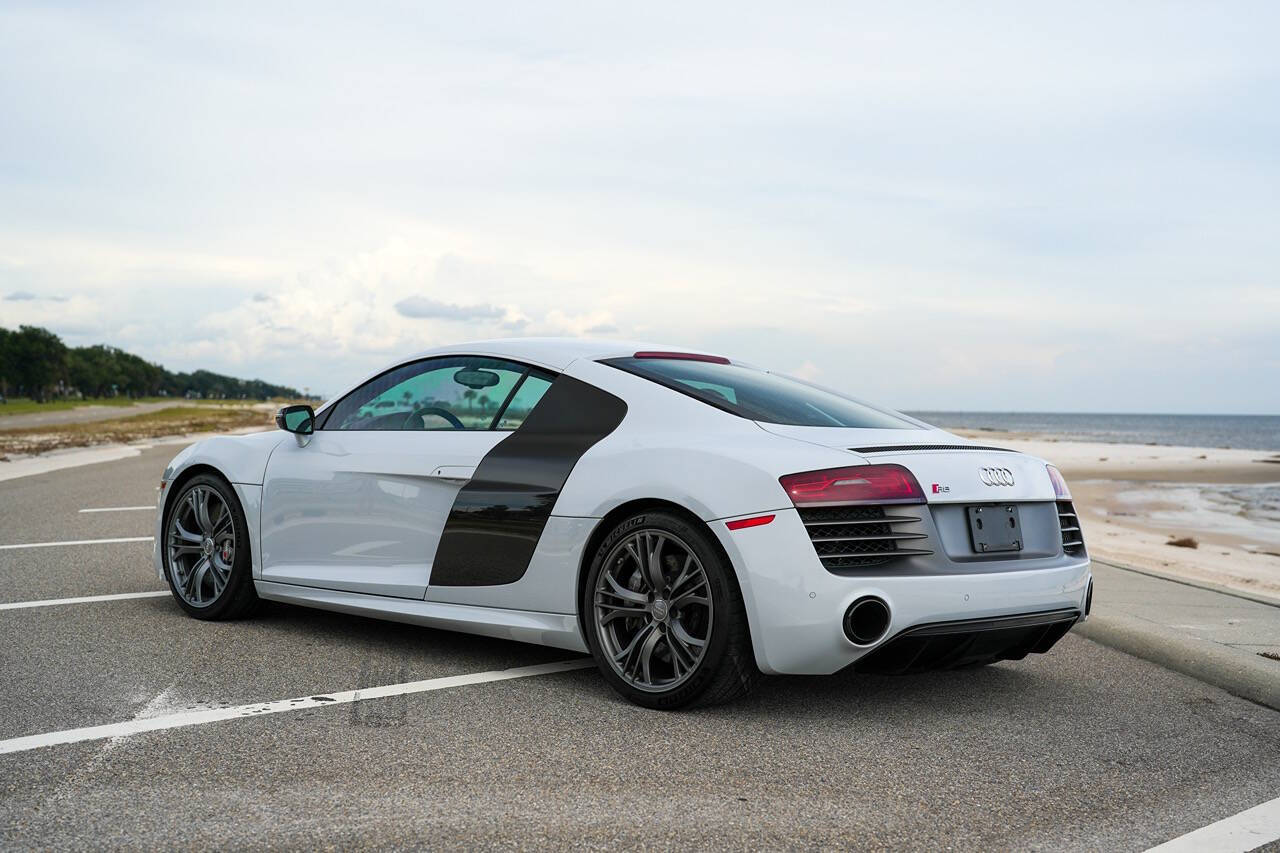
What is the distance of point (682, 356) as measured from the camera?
543 cm

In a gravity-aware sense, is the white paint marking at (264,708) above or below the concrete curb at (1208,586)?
above

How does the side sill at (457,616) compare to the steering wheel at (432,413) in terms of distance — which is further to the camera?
the steering wheel at (432,413)

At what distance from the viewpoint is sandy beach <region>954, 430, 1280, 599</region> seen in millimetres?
11370

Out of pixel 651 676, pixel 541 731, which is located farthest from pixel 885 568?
pixel 541 731

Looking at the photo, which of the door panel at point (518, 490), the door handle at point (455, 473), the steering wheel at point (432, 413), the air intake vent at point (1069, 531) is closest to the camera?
the air intake vent at point (1069, 531)

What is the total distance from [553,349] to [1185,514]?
1768cm

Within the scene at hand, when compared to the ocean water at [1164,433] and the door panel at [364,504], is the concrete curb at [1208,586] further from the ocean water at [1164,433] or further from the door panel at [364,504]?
the ocean water at [1164,433]

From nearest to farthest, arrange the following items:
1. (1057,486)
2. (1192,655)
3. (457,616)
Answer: (1057,486) < (457,616) < (1192,655)

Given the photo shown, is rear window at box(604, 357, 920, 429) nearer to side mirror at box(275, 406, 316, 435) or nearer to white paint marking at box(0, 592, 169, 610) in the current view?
side mirror at box(275, 406, 316, 435)

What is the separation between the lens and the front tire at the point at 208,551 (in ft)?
19.9

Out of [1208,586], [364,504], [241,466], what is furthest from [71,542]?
[1208,586]

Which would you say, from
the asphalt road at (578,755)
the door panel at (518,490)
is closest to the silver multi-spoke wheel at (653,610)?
the asphalt road at (578,755)

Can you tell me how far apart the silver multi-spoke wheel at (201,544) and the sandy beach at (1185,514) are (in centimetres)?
410

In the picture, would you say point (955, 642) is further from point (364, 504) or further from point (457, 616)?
point (364, 504)
